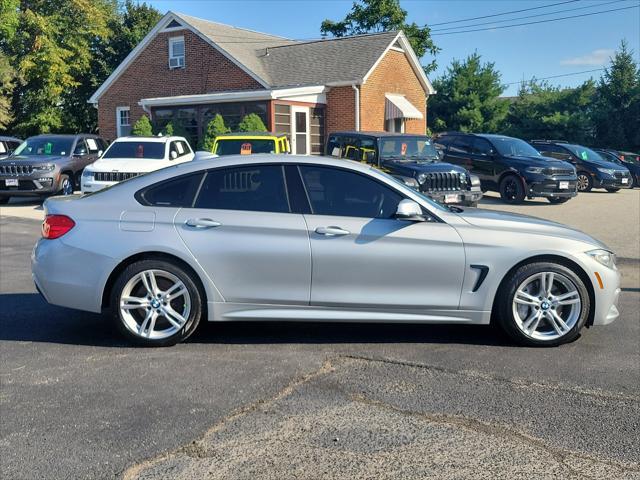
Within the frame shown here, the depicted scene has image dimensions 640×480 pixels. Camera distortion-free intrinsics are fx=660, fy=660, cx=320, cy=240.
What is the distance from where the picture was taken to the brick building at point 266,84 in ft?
78.7

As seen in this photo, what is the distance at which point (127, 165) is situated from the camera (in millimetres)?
15086

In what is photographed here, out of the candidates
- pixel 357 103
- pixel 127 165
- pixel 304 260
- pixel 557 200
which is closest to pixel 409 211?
pixel 304 260

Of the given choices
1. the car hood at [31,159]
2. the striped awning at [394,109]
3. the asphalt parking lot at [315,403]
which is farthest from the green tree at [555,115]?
the asphalt parking lot at [315,403]

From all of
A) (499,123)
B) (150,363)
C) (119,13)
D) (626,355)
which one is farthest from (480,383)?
(119,13)

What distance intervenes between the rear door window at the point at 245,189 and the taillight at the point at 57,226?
41.5 inches

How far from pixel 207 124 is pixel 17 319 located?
60.5 feet

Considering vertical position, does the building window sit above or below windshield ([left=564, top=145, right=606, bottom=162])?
above

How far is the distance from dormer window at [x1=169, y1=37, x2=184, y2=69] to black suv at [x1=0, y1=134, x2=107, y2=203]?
1000cm

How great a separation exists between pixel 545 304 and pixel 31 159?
1435 cm

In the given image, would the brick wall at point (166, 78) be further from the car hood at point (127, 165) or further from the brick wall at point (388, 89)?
the car hood at point (127, 165)

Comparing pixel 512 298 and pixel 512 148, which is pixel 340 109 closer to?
pixel 512 148

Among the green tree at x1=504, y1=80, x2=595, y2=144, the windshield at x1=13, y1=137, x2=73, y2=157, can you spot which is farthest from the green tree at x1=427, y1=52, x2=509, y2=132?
the windshield at x1=13, y1=137, x2=73, y2=157

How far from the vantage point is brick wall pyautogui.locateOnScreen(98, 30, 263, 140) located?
85.3ft

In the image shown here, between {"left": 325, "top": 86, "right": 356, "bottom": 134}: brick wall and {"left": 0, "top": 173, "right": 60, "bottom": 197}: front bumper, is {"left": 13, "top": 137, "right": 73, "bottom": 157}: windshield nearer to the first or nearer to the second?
{"left": 0, "top": 173, "right": 60, "bottom": 197}: front bumper
